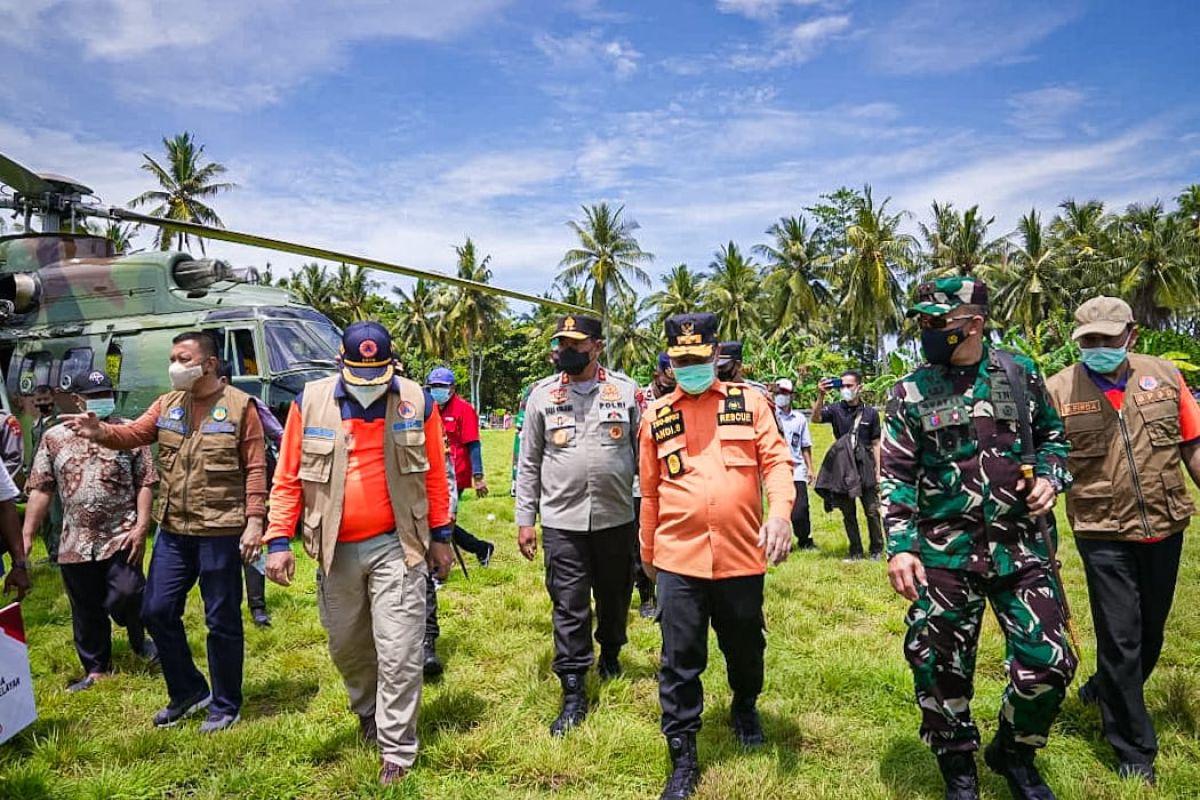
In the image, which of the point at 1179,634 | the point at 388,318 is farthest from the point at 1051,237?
the point at 1179,634

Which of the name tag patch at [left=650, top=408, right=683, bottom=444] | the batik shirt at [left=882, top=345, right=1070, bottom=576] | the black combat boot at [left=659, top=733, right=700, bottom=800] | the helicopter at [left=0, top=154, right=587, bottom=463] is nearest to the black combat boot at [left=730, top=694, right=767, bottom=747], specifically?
the black combat boot at [left=659, top=733, right=700, bottom=800]

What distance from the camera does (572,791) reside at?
12.0 ft

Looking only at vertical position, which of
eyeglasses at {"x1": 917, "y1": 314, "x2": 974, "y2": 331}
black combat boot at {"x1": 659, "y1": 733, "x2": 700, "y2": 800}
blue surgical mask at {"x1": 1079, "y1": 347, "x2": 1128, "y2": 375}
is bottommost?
black combat boot at {"x1": 659, "y1": 733, "x2": 700, "y2": 800}

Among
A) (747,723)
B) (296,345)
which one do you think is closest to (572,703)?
(747,723)

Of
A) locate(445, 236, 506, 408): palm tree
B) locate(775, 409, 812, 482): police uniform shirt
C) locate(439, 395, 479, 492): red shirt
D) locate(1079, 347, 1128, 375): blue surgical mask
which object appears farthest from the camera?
locate(445, 236, 506, 408): palm tree

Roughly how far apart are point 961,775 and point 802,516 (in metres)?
5.85

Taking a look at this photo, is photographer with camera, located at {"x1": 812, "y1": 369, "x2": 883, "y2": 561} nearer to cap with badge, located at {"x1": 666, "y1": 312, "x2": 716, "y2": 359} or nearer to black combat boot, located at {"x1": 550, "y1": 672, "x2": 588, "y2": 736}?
black combat boot, located at {"x1": 550, "y1": 672, "x2": 588, "y2": 736}

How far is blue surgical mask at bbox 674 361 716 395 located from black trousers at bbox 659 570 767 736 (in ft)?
2.91

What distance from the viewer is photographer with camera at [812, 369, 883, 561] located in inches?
336

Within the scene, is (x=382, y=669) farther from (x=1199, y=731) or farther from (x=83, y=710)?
(x=1199, y=731)

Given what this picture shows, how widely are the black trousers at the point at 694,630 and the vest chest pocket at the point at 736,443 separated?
55 centimetres

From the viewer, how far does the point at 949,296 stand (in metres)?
3.25

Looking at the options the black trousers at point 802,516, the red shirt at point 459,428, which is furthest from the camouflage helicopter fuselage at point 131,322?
the black trousers at point 802,516

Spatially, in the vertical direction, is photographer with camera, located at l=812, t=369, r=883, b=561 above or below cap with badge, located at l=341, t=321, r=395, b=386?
below
